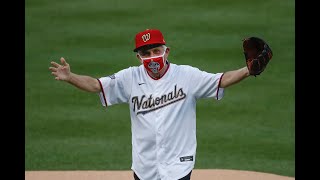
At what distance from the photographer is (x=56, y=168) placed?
957cm

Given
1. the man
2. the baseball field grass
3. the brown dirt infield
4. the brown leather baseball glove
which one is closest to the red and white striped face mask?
the man

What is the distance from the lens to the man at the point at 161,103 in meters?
6.18

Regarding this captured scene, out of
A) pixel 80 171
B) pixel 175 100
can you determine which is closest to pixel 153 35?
pixel 175 100

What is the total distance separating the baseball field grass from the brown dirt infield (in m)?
0.58

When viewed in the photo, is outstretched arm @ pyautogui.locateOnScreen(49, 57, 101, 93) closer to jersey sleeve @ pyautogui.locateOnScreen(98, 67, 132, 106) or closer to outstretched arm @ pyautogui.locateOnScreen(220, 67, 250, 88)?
jersey sleeve @ pyautogui.locateOnScreen(98, 67, 132, 106)

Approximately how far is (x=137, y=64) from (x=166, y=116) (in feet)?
25.1

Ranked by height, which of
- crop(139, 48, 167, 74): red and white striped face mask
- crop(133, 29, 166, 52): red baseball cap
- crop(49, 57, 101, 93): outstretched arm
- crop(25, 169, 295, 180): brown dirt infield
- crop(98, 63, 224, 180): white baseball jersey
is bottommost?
crop(25, 169, 295, 180): brown dirt infield

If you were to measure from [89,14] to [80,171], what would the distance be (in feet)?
24.4

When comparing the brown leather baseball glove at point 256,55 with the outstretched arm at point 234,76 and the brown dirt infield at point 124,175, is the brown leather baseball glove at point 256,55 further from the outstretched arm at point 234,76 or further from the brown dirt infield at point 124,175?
the brown dirt infield at point 124,175

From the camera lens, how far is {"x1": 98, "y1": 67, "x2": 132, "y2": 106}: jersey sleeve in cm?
637

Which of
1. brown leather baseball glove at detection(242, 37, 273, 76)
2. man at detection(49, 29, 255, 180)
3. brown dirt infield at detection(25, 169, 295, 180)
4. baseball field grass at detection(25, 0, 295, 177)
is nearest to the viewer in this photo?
brown leather baseball glove at detection(242, 37, 273, 76)

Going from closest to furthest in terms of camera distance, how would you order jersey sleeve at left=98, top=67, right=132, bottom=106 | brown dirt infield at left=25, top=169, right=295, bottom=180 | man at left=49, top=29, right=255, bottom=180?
man at left=49, top=29, right=255, bottom=180, jersey sleeve at left=98, top=67, right=132, bottom=106, brown dirt infield at left=25, top=169, right=295, bottom=180

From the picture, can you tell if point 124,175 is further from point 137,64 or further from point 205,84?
point 137,64

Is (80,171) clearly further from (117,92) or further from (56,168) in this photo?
(117,92)
